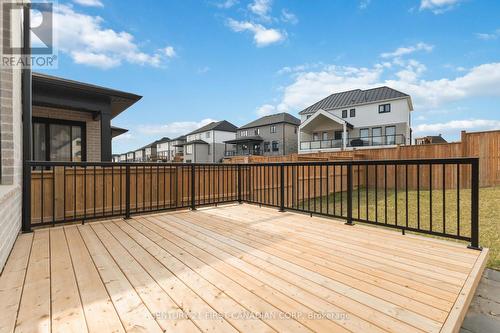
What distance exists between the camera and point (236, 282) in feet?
5.50

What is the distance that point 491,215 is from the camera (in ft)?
15.5

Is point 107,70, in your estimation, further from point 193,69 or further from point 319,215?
point 319,215

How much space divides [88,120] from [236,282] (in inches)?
285

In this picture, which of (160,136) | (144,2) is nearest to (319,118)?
(144,2)

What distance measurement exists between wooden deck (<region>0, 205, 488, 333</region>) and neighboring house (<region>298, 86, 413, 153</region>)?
18.6 meters

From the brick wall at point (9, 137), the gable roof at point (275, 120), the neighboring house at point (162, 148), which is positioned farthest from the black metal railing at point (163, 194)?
the neighboring house at point (162, 148)

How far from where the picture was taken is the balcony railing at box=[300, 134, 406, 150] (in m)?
18.5

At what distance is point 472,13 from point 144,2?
11.3m

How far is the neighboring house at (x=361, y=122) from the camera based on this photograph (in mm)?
19016

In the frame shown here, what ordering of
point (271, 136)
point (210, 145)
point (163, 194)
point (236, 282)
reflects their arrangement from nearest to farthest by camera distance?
point (236, 282) → point (163, 194) → point (271, 136) → point (210, 145)

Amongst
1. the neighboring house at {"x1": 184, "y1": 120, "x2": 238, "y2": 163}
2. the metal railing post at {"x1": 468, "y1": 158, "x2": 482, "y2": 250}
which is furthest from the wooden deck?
the neighboring house at {"x1": 184, "y1": 120, "x2": 238, "y2": 163}
